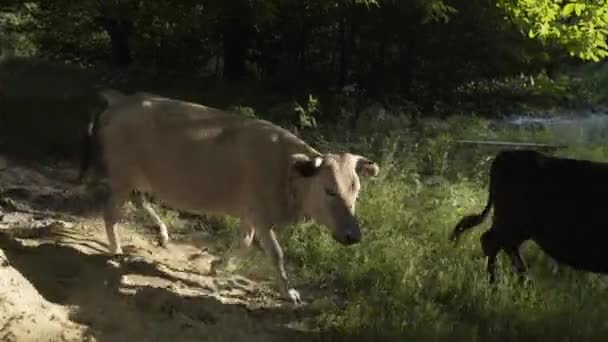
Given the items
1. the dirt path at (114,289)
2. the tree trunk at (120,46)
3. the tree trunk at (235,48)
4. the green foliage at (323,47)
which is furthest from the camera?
the tree trunk at (120,46)

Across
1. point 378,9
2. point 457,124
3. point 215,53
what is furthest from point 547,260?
point 215,53

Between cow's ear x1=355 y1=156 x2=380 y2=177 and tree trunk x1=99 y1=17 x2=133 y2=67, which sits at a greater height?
tree trunk x1=99 y1=17 x2=133 y2=67

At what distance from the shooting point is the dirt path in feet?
19.0

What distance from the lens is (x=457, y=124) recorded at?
13.6m

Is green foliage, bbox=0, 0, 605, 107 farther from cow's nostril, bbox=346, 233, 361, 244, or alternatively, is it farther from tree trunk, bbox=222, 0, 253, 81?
cow's nostril, bbox=346, 233, 361, 244

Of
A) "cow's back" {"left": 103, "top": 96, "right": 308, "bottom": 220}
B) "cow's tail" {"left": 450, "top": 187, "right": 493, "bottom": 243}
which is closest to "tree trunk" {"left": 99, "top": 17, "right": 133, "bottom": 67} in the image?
"cow's back" {"left": 103, "top": 96, "right": 308, "bottom": 220}

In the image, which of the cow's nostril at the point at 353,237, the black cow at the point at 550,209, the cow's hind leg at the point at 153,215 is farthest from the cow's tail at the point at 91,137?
the black cow at the point at 550,209

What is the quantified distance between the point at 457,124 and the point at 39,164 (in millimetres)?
6641

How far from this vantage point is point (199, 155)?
6.93m

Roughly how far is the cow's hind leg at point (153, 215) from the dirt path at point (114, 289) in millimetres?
90

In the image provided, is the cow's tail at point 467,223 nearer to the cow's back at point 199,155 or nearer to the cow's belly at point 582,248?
the cow's belly at point 582,248

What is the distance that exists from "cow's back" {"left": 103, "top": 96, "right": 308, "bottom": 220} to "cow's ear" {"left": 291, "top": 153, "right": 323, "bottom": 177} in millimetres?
256

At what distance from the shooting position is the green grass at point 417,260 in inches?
235

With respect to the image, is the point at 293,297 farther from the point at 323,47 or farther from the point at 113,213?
the point at 323,47
